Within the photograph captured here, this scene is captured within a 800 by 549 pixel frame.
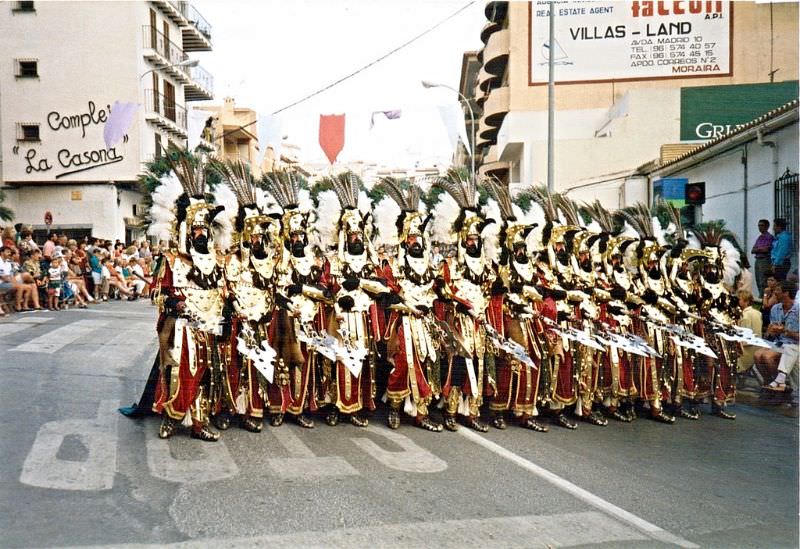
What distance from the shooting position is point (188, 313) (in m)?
6.51

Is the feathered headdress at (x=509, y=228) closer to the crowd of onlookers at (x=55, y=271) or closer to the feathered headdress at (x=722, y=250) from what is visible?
the feathered headdress at (x=722, y=250)

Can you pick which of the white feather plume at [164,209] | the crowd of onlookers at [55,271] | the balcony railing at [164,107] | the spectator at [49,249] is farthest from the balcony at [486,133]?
the white feather plume at [164,209]

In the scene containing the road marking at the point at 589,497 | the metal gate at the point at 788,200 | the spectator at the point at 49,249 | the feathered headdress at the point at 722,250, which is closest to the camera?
the road marking at the point at 589,497

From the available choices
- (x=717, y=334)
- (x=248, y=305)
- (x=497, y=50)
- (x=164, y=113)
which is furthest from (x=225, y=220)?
(x=497, y=50)

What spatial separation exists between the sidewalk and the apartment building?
11903 millimetres

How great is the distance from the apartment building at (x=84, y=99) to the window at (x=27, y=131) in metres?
0.04

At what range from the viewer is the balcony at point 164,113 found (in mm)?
26172

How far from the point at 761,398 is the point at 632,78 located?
69.1ft

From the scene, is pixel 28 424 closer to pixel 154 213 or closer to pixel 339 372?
pixel 154 213

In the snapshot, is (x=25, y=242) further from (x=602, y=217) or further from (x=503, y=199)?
(x=602, y=217)

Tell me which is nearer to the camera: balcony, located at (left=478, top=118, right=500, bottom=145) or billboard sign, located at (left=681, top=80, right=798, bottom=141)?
billboard sign, located at (left=681, top=80, right=798, bottom=141)

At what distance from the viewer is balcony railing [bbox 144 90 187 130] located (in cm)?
2659

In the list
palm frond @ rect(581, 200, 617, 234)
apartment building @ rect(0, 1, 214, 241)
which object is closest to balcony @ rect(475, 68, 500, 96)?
apartment building @ rect(0, 1, 214, 241)

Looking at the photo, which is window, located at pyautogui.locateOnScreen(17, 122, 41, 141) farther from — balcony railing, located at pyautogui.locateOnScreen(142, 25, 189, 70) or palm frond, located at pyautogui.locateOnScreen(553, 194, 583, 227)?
palm frond, located at pyautogui.locateOnScreen(553, 194, 583, 227)
